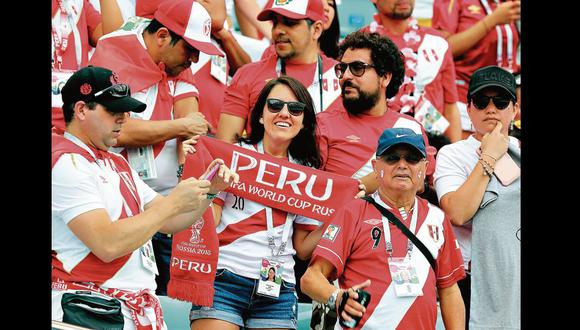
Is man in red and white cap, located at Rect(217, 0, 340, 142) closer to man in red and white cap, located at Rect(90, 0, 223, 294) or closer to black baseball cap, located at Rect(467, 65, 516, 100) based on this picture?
man in red and white cap, located at Rect(90, 0, 223, 294)

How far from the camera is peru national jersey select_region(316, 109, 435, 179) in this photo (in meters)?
5.95

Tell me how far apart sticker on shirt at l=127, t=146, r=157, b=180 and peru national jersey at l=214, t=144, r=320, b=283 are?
1.87 ft

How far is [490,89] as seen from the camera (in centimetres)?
586

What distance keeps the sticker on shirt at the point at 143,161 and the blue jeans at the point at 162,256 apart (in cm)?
38

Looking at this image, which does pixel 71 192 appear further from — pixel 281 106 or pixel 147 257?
pixel 281 106

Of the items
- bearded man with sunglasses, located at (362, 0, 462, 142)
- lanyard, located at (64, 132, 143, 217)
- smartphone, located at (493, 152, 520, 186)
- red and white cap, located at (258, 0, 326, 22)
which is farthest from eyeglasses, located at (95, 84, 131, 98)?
bearded man with sunglasses, located at (362, 0, 462, 142)

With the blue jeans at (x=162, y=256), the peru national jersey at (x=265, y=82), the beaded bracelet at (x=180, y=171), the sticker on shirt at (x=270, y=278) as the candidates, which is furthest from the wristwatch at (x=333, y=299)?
the peru national jersey at (x=265, y=82)

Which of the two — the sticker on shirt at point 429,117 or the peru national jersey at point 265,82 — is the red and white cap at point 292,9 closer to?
the peru national jersey at point 265,82
